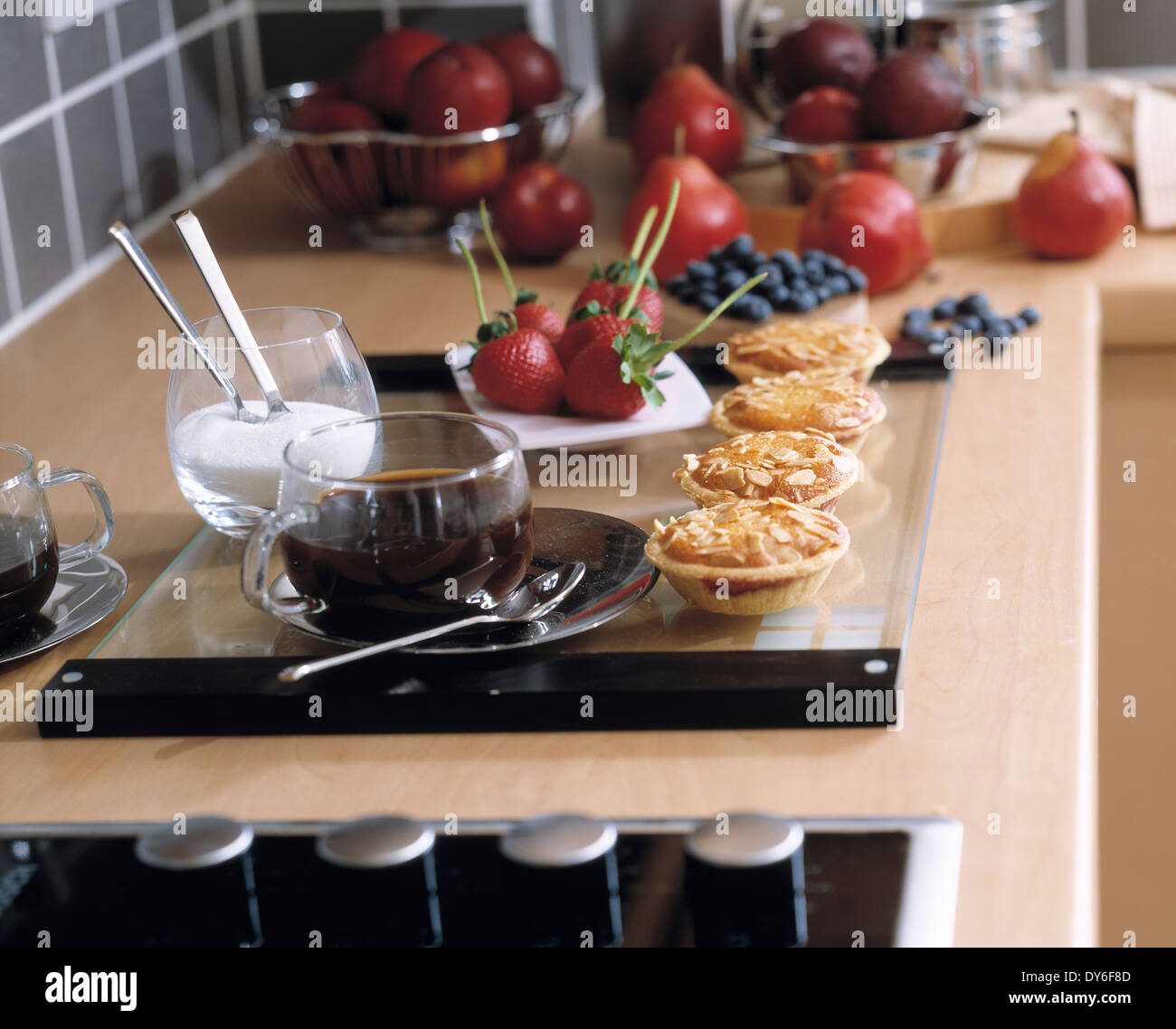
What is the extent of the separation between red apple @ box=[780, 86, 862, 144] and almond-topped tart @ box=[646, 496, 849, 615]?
0.89m

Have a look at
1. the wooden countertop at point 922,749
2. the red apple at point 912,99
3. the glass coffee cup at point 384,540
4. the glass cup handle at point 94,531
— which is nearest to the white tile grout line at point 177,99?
the wooden countertop at point 922,749

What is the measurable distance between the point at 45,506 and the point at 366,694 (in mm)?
221

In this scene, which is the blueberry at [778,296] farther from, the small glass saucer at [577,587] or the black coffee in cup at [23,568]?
the black coffee in cup at [23,568]

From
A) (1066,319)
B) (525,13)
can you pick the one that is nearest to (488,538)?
(1066,319)

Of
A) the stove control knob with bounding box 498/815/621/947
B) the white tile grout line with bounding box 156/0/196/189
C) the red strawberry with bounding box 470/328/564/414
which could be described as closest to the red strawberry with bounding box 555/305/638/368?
the red strawberry with bounding box 470/328/564/414

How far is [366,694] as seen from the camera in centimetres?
73

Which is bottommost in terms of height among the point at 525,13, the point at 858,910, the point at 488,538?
the point at 858,910

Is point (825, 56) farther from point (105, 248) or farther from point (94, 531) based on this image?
point (94, 531)

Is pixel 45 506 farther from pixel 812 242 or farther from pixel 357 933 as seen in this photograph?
pixel 812 242

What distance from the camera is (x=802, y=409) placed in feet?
3.28

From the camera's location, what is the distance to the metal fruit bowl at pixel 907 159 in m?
1.54

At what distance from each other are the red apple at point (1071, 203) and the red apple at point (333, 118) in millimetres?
728

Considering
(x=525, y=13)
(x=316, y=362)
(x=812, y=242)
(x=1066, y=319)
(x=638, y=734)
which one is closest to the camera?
(x=638, y=734)

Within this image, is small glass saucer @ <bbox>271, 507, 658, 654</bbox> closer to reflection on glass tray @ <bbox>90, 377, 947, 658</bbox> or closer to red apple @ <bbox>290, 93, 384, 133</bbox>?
reflection on glass tray @ <bbox>90, 377, 947, 658</bbox>
